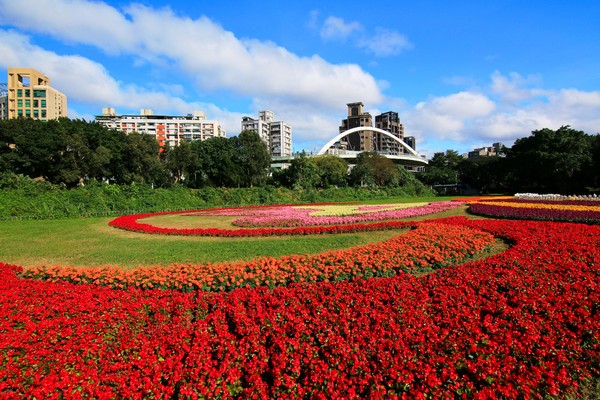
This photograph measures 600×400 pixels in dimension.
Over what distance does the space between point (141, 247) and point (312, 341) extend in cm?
940

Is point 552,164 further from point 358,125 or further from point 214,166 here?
point 358,125

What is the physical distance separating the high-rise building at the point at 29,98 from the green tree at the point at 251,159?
6382 cm

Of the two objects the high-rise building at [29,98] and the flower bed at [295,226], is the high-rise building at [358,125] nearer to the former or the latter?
the high-rise building at [29,98]

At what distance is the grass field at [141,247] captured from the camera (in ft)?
31.7

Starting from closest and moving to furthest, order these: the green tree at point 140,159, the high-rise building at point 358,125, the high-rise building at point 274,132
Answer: the green tree at point 140,159 → the high-rise building at point 274,132 → the high-rise building at point 358,125

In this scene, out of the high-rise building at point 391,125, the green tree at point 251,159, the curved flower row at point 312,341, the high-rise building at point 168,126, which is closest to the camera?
the curved flower row at point 312,341

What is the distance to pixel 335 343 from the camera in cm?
366

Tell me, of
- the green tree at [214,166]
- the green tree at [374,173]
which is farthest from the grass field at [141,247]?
the green tree at [374,173]

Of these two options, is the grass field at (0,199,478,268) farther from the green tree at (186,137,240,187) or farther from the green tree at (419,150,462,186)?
the green tree at (419,150,462,186)

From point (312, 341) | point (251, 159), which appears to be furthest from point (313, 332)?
point (251, 159)

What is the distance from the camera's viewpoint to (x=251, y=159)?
4944 cm

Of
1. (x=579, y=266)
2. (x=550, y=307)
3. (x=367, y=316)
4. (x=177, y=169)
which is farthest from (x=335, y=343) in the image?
(x=177, y=169)

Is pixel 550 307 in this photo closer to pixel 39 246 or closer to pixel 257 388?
pixel 257 388

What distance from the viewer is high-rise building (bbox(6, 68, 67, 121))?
8531cm
